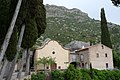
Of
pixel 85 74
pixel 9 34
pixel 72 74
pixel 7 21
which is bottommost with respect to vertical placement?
pixel 85 74

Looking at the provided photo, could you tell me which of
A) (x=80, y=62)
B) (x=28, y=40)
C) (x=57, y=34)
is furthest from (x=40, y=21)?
(x=57, y=34)

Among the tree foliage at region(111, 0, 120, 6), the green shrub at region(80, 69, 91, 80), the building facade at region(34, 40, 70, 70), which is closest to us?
the tree foliage at region(111, 0, 120, 6)

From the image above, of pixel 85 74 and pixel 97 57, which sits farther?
pixel 97 57

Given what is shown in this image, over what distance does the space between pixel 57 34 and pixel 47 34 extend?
468 centimetres

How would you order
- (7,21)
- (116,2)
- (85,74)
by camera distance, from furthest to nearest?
(85,74) < (7,21) < (116,2)

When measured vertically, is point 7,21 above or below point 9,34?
above

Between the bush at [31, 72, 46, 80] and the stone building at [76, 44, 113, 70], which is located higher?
the stone building at [76, 44, 113, 70]

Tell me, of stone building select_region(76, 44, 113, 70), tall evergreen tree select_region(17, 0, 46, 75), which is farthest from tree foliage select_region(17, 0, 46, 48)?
stone building select_region(76, 44, 113, 70)

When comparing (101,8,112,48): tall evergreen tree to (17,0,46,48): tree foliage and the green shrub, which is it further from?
(17,0,46,48): tree foliage

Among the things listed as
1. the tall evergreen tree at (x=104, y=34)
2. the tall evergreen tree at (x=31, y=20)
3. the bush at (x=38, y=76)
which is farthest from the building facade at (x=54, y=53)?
the tall evergreen tree at (x=31, y=20)

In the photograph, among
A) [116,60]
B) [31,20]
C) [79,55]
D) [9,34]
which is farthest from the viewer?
[116,60]

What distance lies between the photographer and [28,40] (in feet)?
81.0

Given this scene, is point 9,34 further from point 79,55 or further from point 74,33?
point 74,33

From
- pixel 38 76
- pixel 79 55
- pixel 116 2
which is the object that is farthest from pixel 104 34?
pixel 116 2
